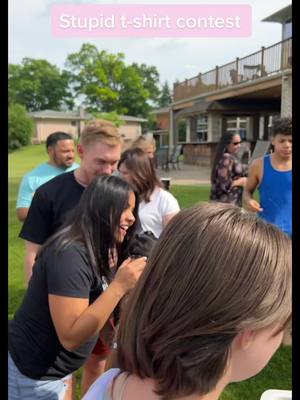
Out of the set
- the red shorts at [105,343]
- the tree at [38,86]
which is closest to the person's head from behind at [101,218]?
the red shorts at [105,343]

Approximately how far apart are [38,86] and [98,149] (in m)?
71.4

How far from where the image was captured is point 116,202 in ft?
5.07

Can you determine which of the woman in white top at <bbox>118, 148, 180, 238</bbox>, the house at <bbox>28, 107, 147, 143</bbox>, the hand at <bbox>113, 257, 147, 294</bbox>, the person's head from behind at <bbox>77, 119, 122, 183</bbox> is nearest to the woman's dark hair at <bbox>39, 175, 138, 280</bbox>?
the hand at <bbox>113, 257, 147, 294</bbox>

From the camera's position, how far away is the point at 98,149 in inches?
98.4

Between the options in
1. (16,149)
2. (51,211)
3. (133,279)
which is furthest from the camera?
(16,149)

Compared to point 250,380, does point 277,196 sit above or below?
above

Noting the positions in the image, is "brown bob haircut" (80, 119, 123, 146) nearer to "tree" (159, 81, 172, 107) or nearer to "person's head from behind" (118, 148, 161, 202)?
"person's head from behind" (118, 148, 161, 202)

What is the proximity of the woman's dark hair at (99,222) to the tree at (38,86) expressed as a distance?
6946 cm

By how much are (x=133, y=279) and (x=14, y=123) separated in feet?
136

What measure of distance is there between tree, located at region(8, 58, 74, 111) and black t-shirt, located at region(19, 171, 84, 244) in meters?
68.6

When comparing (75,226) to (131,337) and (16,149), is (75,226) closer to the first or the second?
(131,337)

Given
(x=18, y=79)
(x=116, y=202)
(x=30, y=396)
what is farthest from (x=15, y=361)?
(x=18, y=79)

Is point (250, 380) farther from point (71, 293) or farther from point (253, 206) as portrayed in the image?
point (71, 293)

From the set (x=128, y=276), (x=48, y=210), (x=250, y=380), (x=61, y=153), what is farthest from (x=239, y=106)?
(x=128, y=276)
